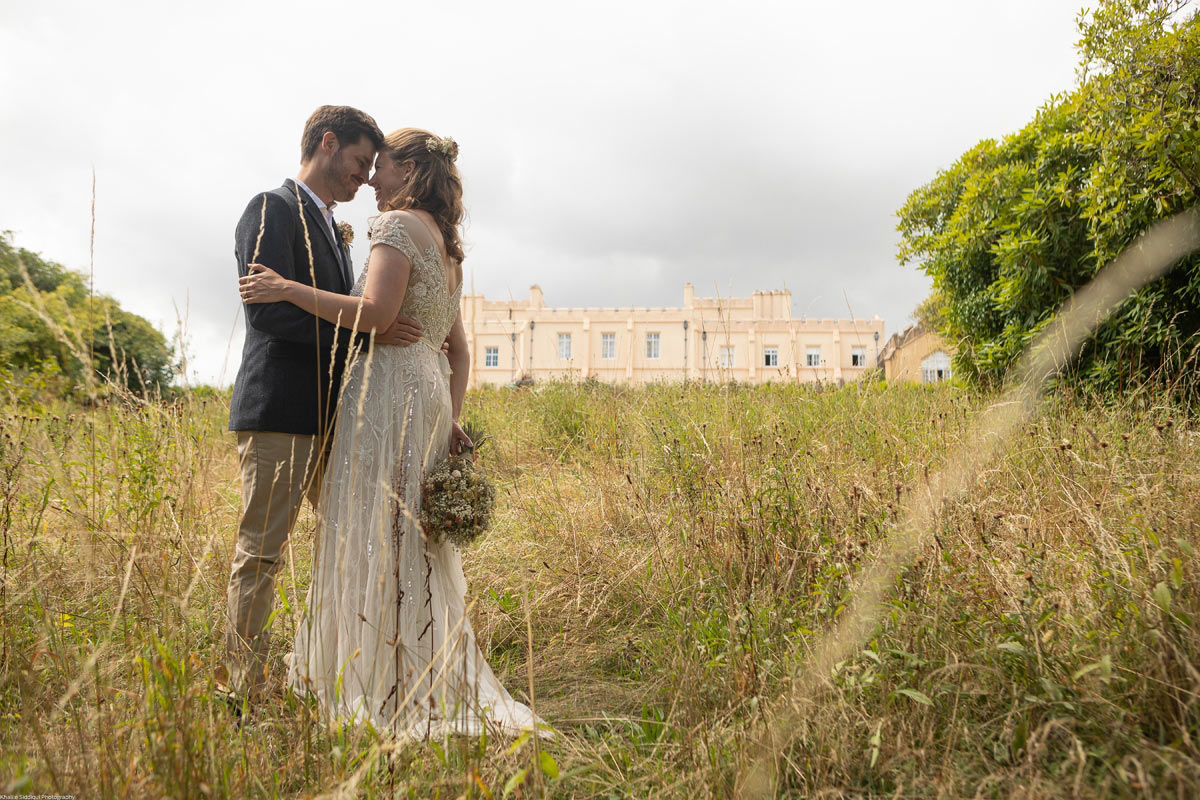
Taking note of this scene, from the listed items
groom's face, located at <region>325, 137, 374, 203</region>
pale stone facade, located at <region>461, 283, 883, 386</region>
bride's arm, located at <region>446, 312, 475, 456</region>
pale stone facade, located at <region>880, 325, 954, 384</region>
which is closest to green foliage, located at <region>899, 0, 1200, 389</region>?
pale stone facade, located at <region>880, 325, 954, 384</region>

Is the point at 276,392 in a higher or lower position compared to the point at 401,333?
lower

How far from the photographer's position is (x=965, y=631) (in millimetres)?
1864

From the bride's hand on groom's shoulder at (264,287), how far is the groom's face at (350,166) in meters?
0.58

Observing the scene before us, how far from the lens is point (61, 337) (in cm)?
158

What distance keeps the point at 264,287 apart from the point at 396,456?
2.41ft

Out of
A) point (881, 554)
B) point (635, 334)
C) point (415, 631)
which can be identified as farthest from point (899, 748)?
point (635, 334)

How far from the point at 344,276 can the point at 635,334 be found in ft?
108

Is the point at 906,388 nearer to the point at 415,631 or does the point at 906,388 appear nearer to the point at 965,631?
the point at 965,631

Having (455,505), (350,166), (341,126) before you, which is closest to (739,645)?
(455,505)

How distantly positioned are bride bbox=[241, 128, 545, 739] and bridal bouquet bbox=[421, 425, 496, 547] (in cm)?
5

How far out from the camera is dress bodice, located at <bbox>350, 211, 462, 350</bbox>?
2.24 metres

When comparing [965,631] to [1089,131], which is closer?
[965,631]

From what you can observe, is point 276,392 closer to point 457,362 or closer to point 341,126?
point 457,362

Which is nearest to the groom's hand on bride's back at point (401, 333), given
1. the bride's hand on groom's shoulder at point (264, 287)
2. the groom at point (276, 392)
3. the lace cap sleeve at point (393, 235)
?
the groom at point (276, 392)
